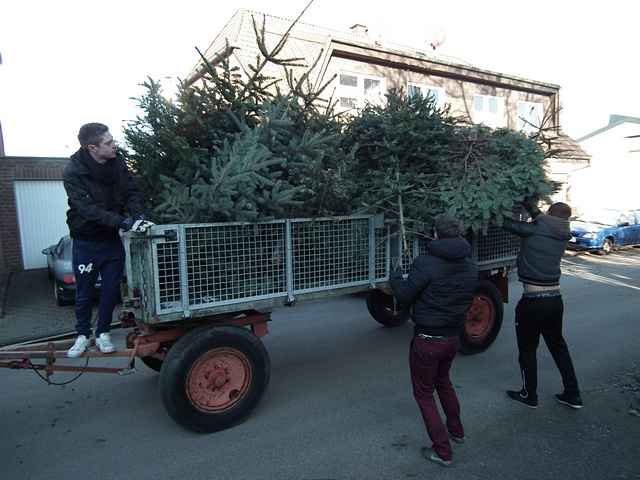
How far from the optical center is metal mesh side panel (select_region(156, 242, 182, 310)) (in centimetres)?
327

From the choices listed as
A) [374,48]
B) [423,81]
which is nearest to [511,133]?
[374,48]

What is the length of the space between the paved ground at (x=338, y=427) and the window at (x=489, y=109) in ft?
39.0

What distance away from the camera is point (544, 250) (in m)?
4.00

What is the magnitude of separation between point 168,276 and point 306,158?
5.22 feet

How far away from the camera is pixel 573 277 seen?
10.8m

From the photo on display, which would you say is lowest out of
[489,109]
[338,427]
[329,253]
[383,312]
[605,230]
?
[338,427]

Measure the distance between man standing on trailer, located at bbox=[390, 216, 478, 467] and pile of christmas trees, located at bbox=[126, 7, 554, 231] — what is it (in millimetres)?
1248

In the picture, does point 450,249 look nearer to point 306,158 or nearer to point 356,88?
point 306,158

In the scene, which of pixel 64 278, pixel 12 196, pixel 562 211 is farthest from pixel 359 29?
pixel 562 211

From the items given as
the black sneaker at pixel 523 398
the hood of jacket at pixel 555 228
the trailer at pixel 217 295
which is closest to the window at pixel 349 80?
the trailer at pixel 217 295

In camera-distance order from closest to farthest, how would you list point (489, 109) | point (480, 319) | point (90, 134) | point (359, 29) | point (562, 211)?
point (90, 134) < point (562, 211) < point (480, 319) < point (359, 29) < point (489, 109)

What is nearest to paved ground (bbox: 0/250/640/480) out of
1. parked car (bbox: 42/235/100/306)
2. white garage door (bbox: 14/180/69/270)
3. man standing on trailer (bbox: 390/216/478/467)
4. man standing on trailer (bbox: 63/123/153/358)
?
man standing on trailer (bbox: 390/216/478/467)

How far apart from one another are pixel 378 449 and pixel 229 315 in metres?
1.68

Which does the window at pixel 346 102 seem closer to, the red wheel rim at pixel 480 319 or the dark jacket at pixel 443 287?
the red wheel rim at pixel 480 319
